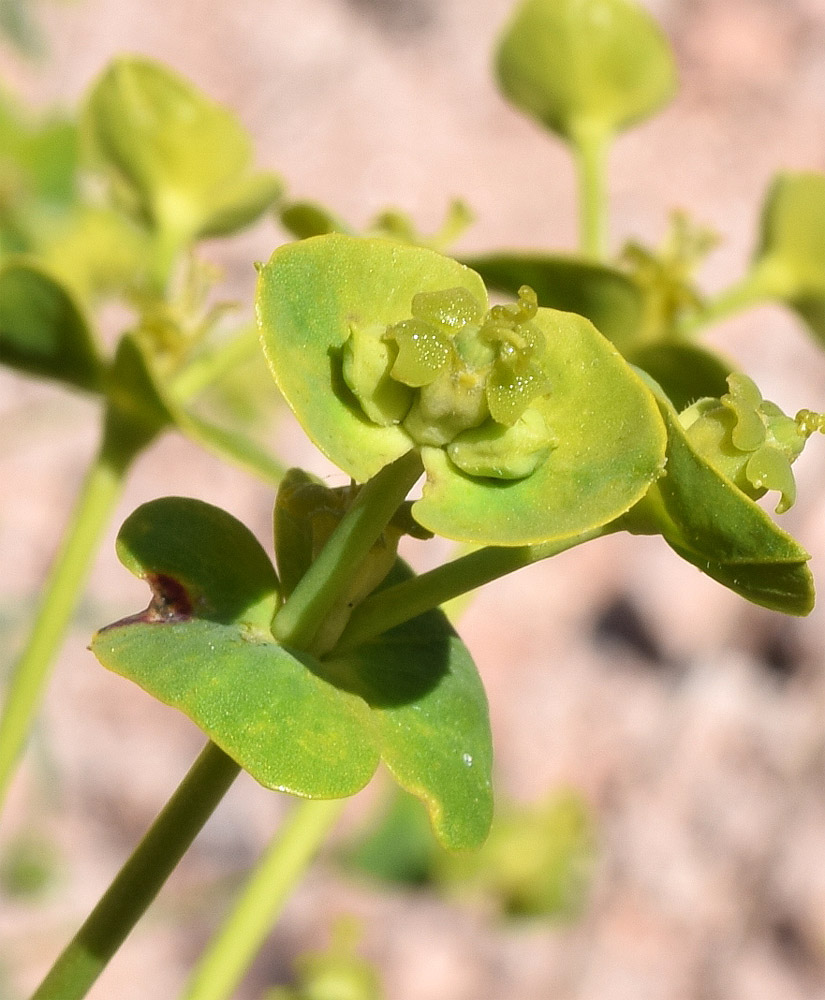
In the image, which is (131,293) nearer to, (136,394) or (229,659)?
(136,394)

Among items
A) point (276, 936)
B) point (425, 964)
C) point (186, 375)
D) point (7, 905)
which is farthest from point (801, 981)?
point (186, 375)

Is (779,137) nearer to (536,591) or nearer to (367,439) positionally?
(536,591)

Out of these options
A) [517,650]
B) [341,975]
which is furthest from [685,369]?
[517,650]

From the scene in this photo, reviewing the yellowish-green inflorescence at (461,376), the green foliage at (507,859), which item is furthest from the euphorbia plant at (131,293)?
the green foliage at (507,859)

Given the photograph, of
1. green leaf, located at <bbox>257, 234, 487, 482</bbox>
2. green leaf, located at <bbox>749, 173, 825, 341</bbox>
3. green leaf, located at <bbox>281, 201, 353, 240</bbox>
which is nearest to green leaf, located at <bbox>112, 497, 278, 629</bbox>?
green leaf, located at <bbox>257, 234, 487, 482</bbox>

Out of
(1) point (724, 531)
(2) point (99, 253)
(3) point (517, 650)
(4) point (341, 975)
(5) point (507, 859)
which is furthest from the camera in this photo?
(3) point (517, 650)
